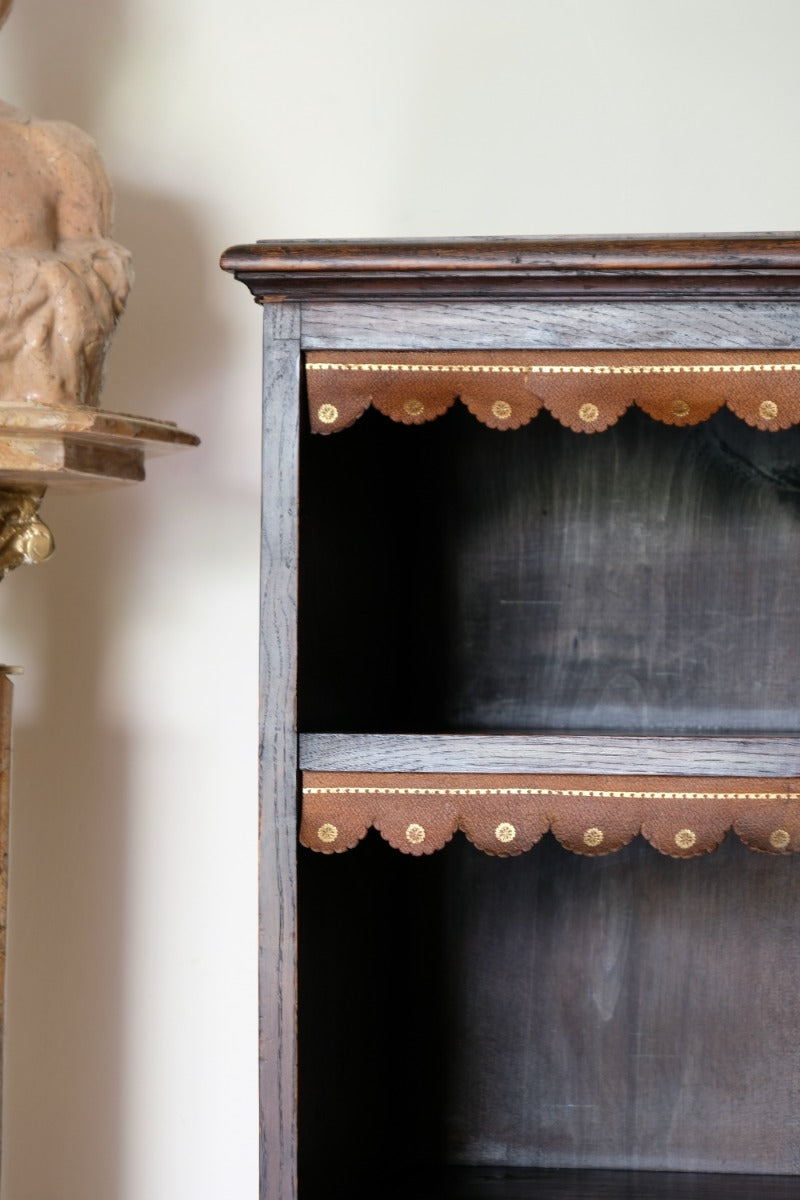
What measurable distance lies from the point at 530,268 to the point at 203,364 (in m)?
0.80

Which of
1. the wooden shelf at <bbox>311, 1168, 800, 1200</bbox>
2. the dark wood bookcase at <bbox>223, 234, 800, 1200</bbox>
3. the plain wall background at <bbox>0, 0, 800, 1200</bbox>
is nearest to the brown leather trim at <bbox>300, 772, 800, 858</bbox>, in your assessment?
the dark wood bookcase at <bbox>223, 234, 800, 1200</bbox>

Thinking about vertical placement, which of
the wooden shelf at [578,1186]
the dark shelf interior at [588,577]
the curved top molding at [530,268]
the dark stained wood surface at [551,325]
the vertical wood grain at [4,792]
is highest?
the curved top molding at [530,268]

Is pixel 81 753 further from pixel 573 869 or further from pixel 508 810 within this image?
pixel 508 810

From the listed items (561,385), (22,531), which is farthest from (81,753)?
(561,385)

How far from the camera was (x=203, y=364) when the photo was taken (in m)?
2.04

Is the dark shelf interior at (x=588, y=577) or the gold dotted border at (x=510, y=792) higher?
the dark shelf interior at (x=588, y=577)

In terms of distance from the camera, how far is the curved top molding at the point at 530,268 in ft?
4.34

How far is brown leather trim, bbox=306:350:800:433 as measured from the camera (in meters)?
1.37

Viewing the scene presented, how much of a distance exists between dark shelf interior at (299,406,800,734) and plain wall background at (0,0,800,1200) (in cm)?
29

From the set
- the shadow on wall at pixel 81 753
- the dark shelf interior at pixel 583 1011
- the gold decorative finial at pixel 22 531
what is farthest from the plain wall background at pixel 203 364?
the gold decorative finial at pixel 22 531

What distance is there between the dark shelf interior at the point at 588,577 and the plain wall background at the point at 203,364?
0.29 m

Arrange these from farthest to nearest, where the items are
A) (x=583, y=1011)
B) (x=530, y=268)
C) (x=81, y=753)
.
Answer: (x=81, y=753) → (x=583, y=1011) → (x=530, y=268)

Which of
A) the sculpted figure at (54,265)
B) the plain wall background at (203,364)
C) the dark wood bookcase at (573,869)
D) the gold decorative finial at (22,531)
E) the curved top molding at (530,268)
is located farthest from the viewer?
the plain wall background at (203,364)

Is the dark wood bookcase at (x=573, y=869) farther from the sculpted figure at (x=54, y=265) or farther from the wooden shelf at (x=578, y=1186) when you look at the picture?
the sculpted figure at (x=54, y=265)
